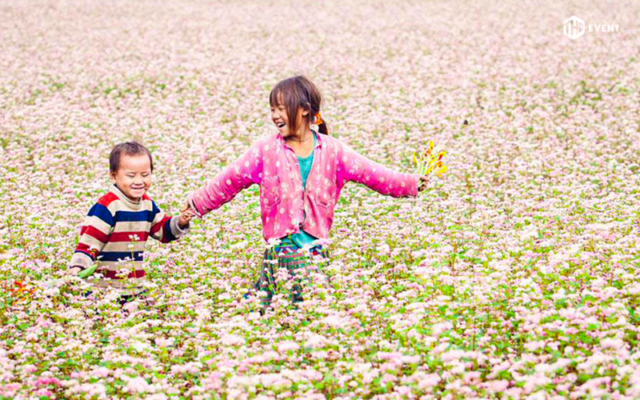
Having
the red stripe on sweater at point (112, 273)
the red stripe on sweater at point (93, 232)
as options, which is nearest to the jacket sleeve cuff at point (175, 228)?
Answer: the red stripe on sweater at point (112, 273)

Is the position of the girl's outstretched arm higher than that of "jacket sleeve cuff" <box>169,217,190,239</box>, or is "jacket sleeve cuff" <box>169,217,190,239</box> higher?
the girl's outstretched arm

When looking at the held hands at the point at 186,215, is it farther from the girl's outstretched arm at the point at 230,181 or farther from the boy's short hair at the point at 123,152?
the boy's short hair at the point at 123,152

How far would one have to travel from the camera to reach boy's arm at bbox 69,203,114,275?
5781mm

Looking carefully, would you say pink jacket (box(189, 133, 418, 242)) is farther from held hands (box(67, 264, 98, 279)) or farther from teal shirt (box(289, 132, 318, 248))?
held hands (box(67, 264, 98, 279))

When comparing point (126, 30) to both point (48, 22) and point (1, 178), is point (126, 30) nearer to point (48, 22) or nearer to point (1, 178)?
point (48, 22)

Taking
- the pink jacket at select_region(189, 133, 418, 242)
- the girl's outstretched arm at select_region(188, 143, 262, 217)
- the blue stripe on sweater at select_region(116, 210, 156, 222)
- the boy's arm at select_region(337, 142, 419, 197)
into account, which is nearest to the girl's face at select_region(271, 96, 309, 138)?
the pink jacket at select_region(189, 133, 418, 242)

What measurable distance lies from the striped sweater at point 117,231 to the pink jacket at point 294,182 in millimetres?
460

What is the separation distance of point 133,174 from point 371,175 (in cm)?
205

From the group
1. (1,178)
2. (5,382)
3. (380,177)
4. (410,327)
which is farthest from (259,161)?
(1,178)

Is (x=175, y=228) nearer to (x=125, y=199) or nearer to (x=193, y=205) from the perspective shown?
(x=193, y=205)

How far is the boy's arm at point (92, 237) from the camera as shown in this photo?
19.0 ft

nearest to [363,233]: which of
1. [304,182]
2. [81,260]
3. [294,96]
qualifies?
[304,182]

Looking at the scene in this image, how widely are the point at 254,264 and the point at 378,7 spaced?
29442 millimetres

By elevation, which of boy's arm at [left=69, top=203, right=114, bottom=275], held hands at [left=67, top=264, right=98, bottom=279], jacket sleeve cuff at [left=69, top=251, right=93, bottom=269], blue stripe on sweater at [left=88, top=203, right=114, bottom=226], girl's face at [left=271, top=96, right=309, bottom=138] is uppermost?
girl's face at [left=271, top=96, right=309, bottom=138]
